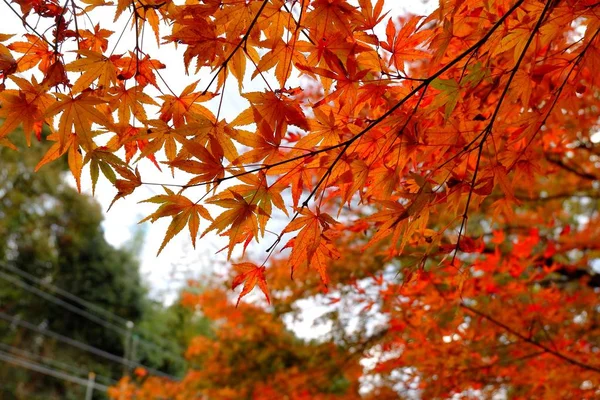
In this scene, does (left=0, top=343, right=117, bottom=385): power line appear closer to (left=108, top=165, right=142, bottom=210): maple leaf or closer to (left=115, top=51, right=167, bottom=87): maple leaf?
(left=115, top=51, right=167, bottom=87): maple leaf

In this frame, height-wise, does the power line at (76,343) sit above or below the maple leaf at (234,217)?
above

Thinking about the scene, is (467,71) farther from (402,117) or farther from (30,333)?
(30,333)

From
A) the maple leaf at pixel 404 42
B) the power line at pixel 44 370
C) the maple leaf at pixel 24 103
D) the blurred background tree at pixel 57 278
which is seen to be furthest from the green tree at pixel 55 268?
the maple leaf at pixel 404 42

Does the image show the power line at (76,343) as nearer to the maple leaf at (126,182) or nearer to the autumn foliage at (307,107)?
the autumn foliage at (307,107)

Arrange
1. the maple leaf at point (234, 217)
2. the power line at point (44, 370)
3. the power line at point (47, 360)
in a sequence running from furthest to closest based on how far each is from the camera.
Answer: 1. the power line at point (47, 360)
2. the power line at point (44, 370)
3. the maple leaf at point (234, 217)

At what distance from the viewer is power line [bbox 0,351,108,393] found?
30.6 ft

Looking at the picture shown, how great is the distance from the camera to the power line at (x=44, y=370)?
9.33 meters

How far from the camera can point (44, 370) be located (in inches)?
375

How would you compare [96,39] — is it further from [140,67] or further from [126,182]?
[126,182]

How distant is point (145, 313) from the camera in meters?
11.7

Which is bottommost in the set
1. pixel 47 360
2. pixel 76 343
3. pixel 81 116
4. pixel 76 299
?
pixel 81 116

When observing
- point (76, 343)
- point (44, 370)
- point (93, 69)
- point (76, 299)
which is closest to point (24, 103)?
point (93, 69)

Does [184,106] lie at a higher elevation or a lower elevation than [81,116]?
higher

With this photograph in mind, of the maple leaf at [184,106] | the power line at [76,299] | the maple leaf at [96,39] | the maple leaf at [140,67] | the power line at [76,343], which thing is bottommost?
the maple leaf at [184,106]
